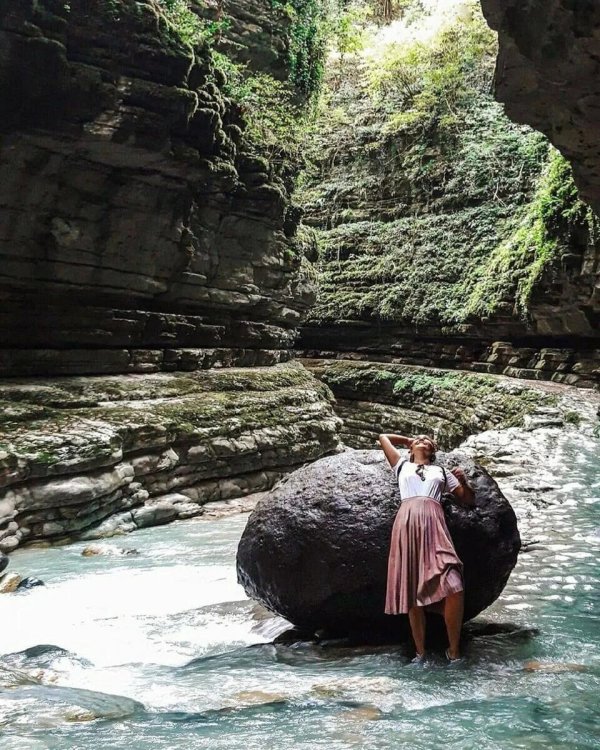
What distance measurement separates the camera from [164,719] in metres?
3.12

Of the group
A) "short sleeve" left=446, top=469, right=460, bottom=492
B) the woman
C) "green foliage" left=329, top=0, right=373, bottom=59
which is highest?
"green foliage" left=329, top=0, right=373, bottom=59

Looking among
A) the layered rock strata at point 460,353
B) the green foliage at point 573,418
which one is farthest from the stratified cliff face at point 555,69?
the layered rock strata at point 460,353

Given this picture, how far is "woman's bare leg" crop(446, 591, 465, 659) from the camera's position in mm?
3832

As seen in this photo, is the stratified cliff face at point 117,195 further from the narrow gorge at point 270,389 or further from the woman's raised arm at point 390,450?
the woman's raised arm at point 390,450

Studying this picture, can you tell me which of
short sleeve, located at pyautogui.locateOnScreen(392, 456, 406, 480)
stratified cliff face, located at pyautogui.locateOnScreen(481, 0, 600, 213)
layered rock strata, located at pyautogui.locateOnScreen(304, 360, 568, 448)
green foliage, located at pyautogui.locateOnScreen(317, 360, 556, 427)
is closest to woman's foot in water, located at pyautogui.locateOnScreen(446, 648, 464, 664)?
short sleeve, located at pyautogui.locateOnScreen(392, 456, 406, 480)

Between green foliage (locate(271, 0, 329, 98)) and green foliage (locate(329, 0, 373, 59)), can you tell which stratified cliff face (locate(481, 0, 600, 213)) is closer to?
green foliage (locate(271, 0, 329, 98))

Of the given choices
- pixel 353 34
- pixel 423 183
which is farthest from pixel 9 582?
pixel 353 34

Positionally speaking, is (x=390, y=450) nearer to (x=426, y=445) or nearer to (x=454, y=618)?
(x=426, y=445)

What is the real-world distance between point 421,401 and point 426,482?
59.9 ft

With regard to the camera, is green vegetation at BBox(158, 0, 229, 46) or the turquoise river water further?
green vegetation at BBox(158, 0, 229, 46)

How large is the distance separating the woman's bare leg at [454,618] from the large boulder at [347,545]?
0.39 m

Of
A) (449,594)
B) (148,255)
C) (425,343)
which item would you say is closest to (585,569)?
(449,594)

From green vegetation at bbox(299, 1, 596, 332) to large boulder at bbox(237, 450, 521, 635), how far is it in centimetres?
1774

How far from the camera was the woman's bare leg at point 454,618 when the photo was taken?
3832 mm
